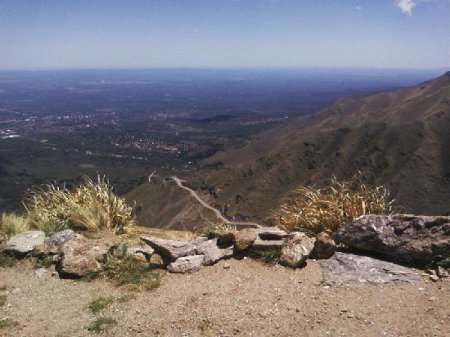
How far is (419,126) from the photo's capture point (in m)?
71.4

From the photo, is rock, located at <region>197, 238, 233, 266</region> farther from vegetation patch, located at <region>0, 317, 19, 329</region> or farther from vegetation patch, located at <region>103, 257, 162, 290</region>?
vegetation patch, located at <region>0, 317, 19, 329</region>

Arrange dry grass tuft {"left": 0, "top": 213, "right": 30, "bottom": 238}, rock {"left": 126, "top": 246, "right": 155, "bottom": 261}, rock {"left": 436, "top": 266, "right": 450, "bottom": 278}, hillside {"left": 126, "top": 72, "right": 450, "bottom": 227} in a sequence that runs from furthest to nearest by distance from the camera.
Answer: hillside {"left": 126, "top": 72, "right": 450, "bottom": 227} < dry grass tuft {"left": 0, "top": 213, "right": 30, "bottom": 238} < rock {"left": 126, "top": 246, "right": 155, "bottom": 261} < rock {"left": 436, "top": 266, "right": 450, "bottom": 278}

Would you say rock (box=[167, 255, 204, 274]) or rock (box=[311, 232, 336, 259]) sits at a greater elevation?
rock (box=[311, 232, 336, 259])

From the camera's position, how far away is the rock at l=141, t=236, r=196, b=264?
6508 mm

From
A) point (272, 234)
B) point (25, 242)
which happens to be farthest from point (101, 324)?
point (25, 242)

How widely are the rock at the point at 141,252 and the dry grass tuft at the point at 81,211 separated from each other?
1.66 m

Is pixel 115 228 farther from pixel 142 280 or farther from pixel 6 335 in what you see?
pixel 6 335

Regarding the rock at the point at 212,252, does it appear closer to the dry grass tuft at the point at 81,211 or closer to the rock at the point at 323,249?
the rock at the point at 323,249

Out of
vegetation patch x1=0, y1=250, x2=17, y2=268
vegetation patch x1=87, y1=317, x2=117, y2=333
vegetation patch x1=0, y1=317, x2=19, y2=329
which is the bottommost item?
vegetation patch x1=0, y1=250, x2=17, y2=268

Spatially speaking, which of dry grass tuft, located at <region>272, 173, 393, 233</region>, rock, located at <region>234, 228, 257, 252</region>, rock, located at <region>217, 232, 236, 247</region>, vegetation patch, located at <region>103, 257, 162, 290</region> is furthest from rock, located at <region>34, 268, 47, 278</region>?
dry grass tuft, located at <region>272, 173, 393, 233</region>

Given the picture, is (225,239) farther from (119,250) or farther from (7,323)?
(7,323)

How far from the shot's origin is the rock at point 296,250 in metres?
6.16

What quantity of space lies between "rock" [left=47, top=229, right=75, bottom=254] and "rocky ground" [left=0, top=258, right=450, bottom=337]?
797 mm

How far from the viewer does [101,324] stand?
4949mm
